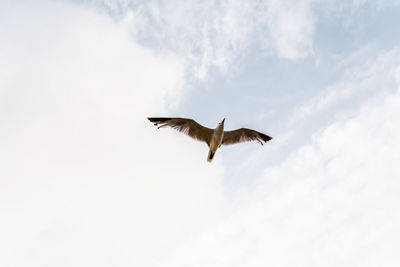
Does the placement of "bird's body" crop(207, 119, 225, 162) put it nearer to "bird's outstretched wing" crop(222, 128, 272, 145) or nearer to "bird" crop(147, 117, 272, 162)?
"bird" crop(147, 117, 272, 162)

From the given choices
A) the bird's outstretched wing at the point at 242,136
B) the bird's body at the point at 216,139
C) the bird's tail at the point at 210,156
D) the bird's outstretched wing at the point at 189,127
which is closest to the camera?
the bird's outstretched wing at the point at 189,127

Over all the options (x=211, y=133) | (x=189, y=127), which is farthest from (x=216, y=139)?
(x=189, y=127)

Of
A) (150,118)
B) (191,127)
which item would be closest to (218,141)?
(191,127)

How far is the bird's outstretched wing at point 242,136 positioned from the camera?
115 ft

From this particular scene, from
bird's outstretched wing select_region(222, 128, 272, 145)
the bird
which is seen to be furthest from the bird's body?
bird's outstretched wing select_region(222, 128, 272, 145)

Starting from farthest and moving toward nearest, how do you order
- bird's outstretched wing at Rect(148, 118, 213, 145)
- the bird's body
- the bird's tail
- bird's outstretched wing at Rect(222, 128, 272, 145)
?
bird's outstretched wing at Rect(222, 128, 272, 145) < the bird's tail < the bird's body < bird's outstretched wing at Rect(148, 118, 213, 145)

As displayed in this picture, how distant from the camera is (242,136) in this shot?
116 feet

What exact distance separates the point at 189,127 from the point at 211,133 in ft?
6.32

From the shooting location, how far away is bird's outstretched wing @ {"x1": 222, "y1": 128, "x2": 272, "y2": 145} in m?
35.1

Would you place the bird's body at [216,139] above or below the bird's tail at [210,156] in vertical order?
above

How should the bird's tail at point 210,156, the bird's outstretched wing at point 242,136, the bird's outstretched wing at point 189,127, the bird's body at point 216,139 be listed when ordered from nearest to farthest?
the bird's outstretched wing at point 189,127
the bird's body at point 216,139
the bird's tail at point 210,156
the bird's outstretched wing at point 242,136

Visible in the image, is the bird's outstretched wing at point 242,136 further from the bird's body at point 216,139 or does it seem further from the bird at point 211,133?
the bird's body at point 216,139

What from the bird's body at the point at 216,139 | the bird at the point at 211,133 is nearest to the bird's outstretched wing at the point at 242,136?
the bird at the point at 211,133

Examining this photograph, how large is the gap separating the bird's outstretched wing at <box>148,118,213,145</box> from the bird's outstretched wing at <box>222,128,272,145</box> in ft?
6.14
